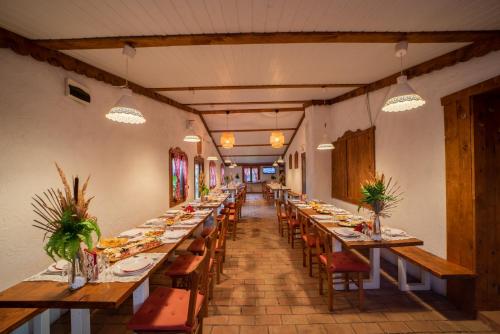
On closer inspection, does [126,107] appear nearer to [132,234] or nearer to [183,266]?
[132,234]

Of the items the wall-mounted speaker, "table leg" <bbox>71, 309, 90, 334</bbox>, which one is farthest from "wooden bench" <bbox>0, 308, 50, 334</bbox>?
the wall-mounted speaker

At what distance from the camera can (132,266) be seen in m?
1.74

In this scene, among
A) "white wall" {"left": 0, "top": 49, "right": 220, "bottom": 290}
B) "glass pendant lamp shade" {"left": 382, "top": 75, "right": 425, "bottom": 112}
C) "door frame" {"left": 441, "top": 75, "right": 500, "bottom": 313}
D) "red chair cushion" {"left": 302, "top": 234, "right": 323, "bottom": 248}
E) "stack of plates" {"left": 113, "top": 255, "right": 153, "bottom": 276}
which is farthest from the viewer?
"red chair cushion" {"left": 302, "top": 234, "right": 323, "bottom": 248}

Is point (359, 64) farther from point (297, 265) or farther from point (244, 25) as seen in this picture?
point (297, 265)

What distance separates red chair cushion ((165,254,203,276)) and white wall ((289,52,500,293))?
2.92m

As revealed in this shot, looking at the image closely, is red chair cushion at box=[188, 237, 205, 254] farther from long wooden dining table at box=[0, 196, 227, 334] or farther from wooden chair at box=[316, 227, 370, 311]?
wooden chair at box=[316, 227, 370, 311]

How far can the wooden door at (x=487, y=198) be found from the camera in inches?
94.8

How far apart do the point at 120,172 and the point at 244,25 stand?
107 inches

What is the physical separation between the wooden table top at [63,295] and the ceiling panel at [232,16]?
6.96ft

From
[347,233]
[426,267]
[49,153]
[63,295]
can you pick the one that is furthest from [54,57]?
[426,267]

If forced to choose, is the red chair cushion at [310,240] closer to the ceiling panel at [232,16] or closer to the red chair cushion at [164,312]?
the red chair cushion at [164,312]

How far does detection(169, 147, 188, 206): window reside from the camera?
521cm

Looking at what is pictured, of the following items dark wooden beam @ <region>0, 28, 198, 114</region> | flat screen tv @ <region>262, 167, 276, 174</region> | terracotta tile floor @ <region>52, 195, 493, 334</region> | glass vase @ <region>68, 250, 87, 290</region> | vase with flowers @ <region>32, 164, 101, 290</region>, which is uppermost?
dark wooden beam @ <region>0, 28, 198, 114</region>

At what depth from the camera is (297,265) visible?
3.69m
